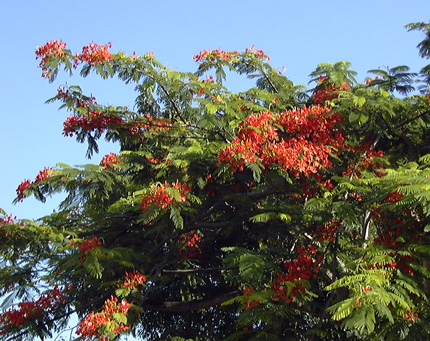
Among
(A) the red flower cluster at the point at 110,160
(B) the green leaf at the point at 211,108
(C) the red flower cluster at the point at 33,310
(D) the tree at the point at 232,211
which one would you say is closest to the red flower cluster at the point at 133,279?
(D) the tree at the point at 232,211

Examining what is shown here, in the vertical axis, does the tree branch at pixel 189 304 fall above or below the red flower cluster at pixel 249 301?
above

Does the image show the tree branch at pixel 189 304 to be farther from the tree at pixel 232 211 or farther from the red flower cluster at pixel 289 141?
the red flower cluster at pixel 289 141

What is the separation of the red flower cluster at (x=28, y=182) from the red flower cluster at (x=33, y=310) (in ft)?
4.96

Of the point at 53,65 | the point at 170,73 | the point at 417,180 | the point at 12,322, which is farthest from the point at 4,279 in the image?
the point at 417,180

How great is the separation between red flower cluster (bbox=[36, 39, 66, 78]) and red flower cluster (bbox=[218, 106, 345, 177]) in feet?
9.83

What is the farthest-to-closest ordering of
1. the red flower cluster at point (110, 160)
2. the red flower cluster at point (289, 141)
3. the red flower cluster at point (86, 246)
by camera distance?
the red flower cluster at point (110, 160)
the red flower cluster at point (86, 246)
the red flower cluster at point (289, 141)

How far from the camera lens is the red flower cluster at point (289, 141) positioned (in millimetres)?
8057

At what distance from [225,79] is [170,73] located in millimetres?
1379

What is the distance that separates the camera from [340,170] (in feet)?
30.8

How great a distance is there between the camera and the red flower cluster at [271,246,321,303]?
24.9ft

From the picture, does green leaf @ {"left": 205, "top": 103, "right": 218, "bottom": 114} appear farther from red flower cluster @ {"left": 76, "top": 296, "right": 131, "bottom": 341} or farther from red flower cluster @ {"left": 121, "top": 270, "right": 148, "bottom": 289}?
red flower cluster @ {"left": 76, "top": 296, "right": 131, "bottom": 341}

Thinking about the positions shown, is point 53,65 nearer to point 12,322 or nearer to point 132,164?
point 132,164

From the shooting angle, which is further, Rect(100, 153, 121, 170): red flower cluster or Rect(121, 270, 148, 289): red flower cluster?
Rect(100, 153, 121, 170): red flower cluster

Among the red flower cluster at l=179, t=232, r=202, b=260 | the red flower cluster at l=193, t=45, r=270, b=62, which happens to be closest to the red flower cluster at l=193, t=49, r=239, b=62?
the red flower cluster at l=193, t=45, r=270, b=62
